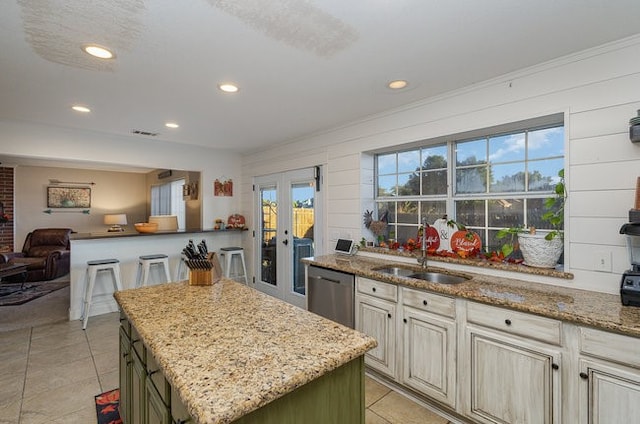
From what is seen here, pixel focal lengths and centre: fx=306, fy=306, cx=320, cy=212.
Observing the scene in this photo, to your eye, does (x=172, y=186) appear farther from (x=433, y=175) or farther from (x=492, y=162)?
(x=492, y=162)

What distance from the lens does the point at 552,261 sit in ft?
7.06

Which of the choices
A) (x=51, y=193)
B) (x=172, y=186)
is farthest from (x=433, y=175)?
(x=51, y=193)

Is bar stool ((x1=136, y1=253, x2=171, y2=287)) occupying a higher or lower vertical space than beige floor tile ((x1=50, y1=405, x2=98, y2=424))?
higher

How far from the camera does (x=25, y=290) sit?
5223 millimetres

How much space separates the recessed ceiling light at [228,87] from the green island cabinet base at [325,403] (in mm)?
2282

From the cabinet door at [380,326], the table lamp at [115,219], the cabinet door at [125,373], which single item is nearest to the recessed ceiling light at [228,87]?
the cabinet door at [125,373]

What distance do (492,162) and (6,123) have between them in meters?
5.26

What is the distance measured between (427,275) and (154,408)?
2.19 metres

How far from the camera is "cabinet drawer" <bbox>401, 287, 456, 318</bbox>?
2066mm

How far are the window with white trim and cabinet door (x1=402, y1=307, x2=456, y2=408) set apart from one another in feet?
3.16

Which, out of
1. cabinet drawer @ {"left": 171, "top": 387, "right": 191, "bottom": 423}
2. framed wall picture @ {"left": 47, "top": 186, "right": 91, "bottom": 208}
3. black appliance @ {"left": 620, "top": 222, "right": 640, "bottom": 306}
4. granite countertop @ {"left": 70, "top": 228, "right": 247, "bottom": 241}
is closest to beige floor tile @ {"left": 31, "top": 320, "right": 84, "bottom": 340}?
granite countertop @ {"left": 70, "top": 228, "right": 247, "bottom": 241}

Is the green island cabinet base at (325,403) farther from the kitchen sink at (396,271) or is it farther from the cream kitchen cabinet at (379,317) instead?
the kitchen sink at (396,271)

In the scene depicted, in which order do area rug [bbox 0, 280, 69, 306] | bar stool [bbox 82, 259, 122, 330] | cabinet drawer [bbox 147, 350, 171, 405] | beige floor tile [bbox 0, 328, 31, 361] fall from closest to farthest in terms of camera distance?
cabinet drawer [bbox 147, 350, 171, 405] → beige floor tile [bbox 0, 328, 31, 361] → bar stool [bbox 82, 259, 122, 330] → area rug [bbox 0, 280, 69, 306]

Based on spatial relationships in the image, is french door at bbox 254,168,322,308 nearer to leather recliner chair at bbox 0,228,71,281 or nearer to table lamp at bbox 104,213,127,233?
leather recliner chair at bbox 0,228,71,281
